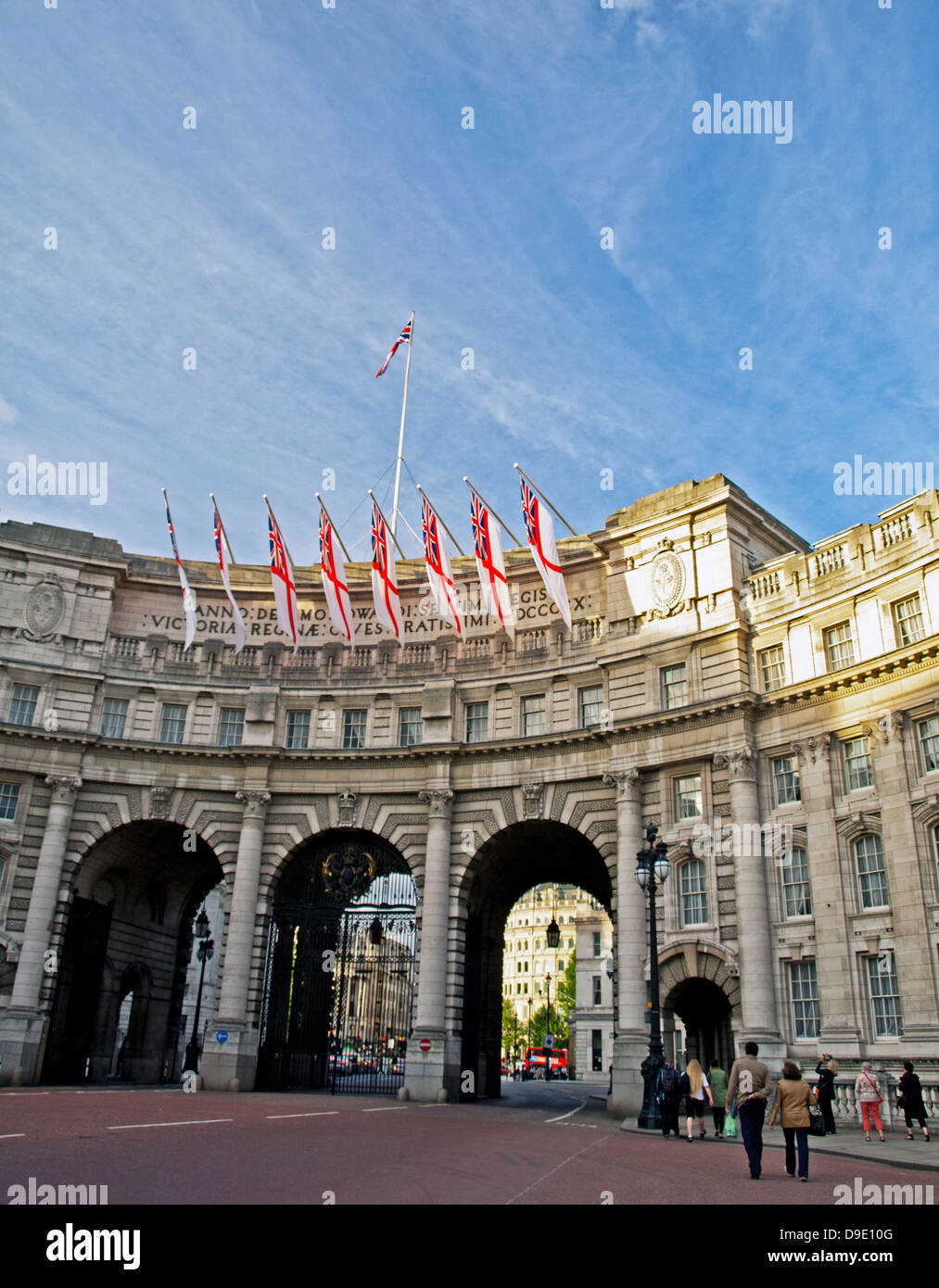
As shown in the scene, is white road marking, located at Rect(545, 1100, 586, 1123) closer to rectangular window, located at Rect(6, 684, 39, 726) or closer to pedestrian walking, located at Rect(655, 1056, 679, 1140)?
pedestrian walking, located at Rect(655, 1056, 679, 1140)

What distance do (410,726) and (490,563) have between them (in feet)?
30.0

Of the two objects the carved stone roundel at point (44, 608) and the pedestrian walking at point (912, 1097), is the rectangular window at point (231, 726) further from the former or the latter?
the pedestrian walking at point (912, 1097)

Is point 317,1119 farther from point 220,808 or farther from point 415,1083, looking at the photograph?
point 220,808

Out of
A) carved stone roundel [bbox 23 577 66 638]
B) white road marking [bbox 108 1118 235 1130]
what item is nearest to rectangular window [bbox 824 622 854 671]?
white road marking [bbox 108 1118 235 1130]

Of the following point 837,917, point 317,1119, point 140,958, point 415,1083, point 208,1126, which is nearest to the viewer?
point 208,1126

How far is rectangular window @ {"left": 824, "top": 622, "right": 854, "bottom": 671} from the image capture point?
33531 millimetres

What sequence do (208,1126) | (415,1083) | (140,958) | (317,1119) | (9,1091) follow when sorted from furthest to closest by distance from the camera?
(140,958) < (415,1083) < (9,1091) < (317,1119) < (208,1126)

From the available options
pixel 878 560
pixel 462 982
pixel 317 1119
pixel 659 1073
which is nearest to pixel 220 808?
pixel 462 982

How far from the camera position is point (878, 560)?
108 ft

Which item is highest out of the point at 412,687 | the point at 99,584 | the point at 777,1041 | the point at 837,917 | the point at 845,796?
the point at 99,584

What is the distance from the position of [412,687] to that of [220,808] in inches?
382

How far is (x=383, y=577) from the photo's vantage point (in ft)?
135

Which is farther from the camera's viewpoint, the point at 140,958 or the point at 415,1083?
the point at 140,958

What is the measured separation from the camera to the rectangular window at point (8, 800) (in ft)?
139
